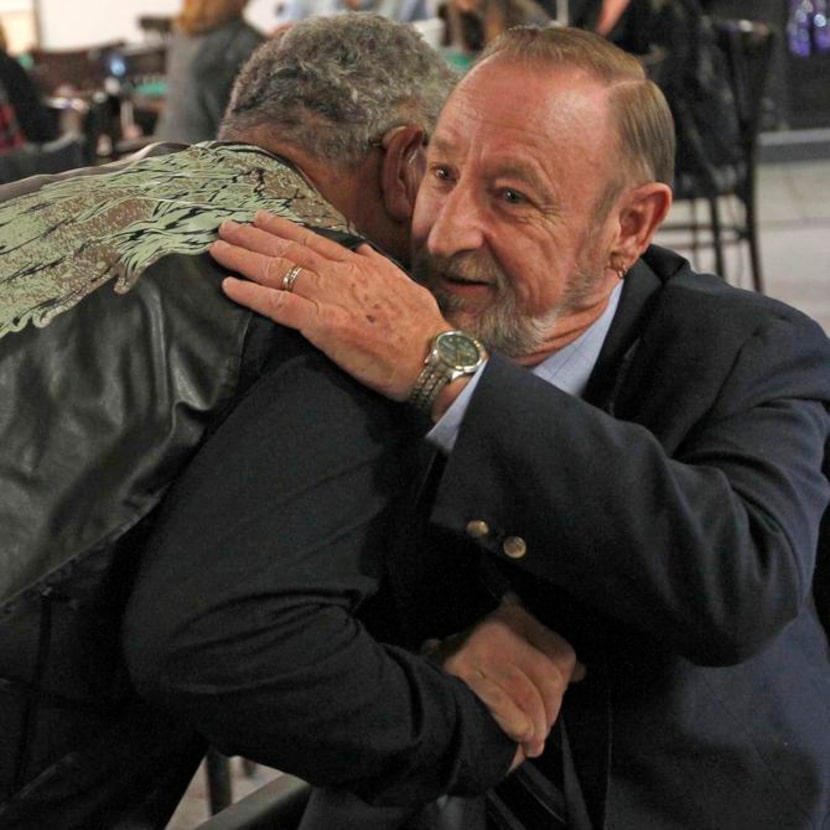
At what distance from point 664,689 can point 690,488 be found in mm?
234

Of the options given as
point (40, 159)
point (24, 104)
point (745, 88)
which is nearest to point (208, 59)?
point (24, 104)

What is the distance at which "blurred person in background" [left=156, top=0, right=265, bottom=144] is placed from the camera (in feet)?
16.8

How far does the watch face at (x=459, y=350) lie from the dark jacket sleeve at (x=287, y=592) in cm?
7

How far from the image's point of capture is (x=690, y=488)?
123 centimetres

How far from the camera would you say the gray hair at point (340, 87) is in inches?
57.5

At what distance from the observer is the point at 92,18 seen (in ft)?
39.5

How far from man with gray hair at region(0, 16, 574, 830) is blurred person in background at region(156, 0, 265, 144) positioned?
12.9ft

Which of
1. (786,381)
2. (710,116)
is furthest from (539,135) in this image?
(710,116)

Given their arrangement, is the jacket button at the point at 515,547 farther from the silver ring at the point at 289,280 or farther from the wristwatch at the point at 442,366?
the silver ring at the point at 289,280

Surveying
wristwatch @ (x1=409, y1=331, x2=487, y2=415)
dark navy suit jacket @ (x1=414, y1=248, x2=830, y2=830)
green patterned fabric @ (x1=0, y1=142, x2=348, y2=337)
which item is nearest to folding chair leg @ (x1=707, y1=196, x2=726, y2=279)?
dark navy suit jacket @ (x1=414, y1=248, x2=830, y2=830)

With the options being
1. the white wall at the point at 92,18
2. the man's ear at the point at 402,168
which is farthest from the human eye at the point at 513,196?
the white wall at the point at 92,18

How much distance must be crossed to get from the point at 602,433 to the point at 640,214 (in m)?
0.38

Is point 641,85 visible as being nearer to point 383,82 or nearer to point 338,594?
point 383,82

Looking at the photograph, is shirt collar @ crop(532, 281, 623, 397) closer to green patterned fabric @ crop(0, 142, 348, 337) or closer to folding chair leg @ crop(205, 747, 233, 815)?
green patterned fabric @ crop(0, 142, 348, 337)
